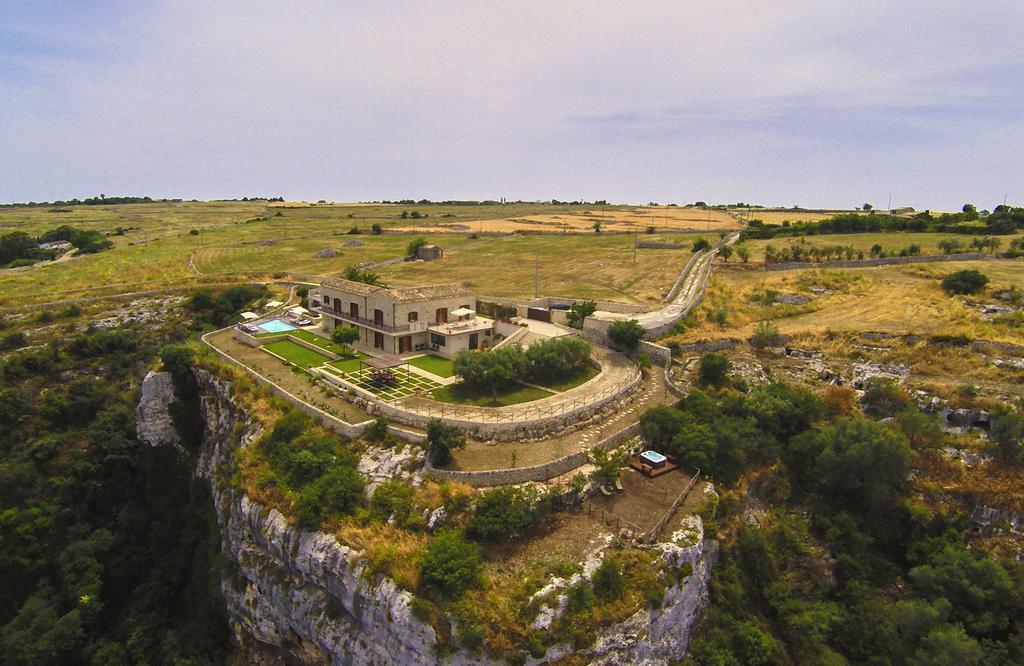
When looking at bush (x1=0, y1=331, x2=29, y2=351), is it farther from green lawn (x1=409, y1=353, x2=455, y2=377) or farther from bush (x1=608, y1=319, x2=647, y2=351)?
bush (x1=608, y1=319, x2=647, y2=351)

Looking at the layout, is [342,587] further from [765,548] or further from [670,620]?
[765,548]

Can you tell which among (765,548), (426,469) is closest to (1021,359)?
(765,548)

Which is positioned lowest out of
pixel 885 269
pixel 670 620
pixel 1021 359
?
pixel 670 620

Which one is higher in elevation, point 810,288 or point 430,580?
point 810,288

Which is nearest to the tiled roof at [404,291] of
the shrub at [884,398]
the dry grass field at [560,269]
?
the dry grass field at [560,269]

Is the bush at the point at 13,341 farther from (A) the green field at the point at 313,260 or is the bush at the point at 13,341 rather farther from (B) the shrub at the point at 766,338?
(B) the shrub at the point at 766,338

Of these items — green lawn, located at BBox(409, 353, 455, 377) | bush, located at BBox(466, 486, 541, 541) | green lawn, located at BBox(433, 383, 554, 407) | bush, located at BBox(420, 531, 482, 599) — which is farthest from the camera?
green lawn, located at BBox(409, 353, 455, 377)

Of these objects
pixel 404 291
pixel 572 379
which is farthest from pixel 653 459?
pixel 404 291

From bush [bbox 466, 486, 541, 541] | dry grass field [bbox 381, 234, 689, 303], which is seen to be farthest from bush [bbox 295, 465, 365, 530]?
dry grass field [bbox 381, 234, 689, 303]
